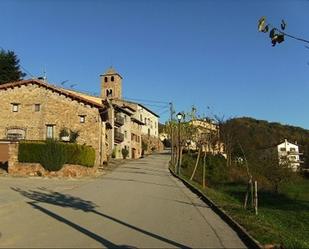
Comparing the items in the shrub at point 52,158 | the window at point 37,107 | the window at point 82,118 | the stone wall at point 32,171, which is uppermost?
the window at point 37,107

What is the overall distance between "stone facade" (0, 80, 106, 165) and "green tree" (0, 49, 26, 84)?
619 inches

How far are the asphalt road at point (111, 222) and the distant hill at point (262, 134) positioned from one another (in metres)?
43.8

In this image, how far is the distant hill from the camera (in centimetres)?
7286

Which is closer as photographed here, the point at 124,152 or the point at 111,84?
the point at 124,152

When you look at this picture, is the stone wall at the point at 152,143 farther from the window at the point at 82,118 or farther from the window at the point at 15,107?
Result: the window at the point at 15,107

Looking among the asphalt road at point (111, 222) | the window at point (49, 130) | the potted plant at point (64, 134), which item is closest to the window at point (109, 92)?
the window at point (49, 130)

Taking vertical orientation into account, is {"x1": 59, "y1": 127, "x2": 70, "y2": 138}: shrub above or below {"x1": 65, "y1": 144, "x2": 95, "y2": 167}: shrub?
above

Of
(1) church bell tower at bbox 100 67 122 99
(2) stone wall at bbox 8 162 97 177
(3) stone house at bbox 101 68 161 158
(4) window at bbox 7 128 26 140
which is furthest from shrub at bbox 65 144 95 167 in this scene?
(1) church bell tower at bbox 100 67 122 99

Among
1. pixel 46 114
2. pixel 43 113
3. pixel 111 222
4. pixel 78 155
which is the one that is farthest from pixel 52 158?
pixel 111 222

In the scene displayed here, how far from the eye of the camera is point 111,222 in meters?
13.1

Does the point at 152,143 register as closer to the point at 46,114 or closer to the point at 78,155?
the point at 46,114

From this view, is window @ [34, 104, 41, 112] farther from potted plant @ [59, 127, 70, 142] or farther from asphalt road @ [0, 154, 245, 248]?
asphalt road @ [0, 154, 245, 248]

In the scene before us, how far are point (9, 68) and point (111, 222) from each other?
187 feet

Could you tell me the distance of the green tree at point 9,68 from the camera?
64688 mm
